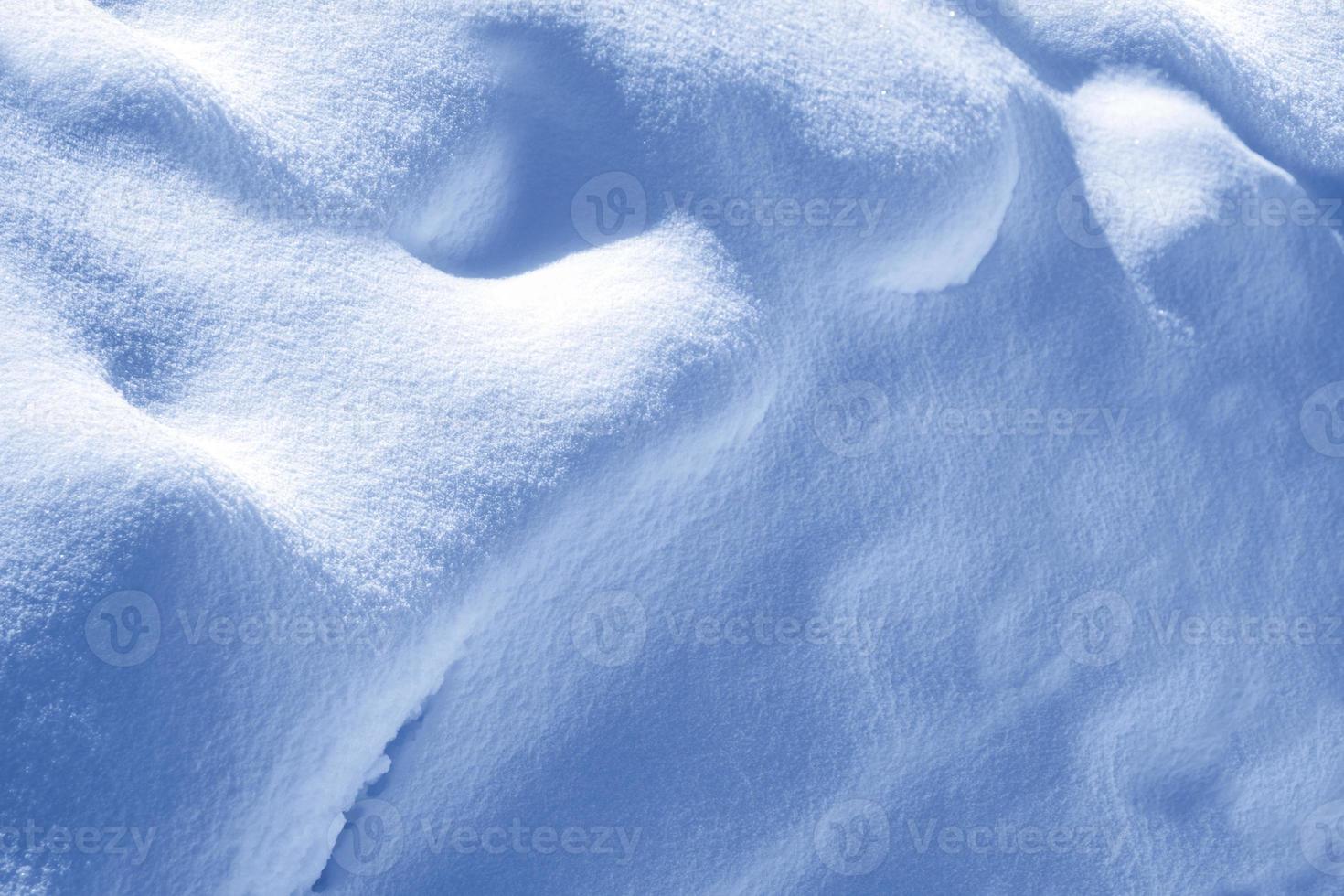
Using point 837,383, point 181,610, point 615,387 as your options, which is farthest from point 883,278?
point 181,610

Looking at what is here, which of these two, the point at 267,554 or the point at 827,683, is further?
the point at 827,683

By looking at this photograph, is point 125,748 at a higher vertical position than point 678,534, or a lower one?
lower

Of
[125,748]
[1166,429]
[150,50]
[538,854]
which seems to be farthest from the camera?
[1166,429]

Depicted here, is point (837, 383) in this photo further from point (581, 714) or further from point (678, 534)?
point (581, 714)

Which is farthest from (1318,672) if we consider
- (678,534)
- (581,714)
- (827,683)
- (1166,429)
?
(581,714)

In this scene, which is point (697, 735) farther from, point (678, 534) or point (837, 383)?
point (837, 383)

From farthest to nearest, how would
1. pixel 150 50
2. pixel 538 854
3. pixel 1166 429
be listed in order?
pixel 1166 429
pixel 150 50
pixel 538 854

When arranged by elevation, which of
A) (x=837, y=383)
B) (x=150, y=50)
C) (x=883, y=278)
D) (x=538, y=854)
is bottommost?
(x=538, y=854)
